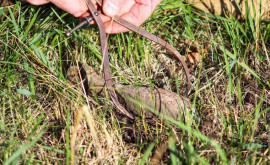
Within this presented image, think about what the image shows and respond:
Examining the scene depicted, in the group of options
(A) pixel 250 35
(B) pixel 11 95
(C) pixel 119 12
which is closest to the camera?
(B) pixel 11 95

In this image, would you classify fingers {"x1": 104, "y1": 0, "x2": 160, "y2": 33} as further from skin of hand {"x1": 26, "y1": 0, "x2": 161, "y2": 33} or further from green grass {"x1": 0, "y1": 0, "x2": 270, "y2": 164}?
green grass {"x1": 0, "y1": 0, "x2": 270, "y2": 164}

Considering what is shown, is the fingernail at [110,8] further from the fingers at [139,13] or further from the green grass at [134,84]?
the green grass at [134,84]

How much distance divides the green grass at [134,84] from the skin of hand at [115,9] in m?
0.15

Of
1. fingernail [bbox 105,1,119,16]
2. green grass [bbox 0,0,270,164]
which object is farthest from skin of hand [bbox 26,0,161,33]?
green grass [bbox 0,0,270,164]

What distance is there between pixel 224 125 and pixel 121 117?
56 cm

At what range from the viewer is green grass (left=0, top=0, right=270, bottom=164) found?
1605mm

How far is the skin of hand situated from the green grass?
150 millimetres

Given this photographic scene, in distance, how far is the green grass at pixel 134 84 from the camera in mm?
1605

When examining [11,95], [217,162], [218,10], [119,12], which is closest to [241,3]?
[218,10]

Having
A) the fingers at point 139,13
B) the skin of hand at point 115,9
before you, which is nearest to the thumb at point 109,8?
the skin of hand at point 115,9

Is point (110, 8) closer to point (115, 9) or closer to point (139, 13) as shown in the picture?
point (115, 9)

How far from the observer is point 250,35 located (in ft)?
7.59

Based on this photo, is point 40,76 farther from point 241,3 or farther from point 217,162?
point 241,3

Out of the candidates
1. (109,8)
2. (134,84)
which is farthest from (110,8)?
(134,84)
